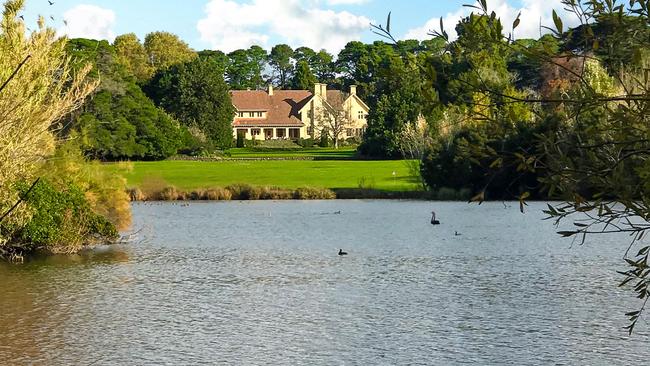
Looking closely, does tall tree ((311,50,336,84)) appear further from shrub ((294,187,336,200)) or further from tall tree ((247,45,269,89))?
shrub ((294,187,336,200))

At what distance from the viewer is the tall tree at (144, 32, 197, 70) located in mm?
143875

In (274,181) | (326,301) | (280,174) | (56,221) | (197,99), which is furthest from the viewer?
(197,99)

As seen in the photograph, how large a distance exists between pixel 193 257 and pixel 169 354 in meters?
17.7

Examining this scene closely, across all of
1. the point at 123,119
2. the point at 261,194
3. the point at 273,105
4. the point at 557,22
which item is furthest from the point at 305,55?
the point at 557,22

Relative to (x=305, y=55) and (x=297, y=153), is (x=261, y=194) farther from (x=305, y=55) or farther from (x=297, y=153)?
(x=305, y=55)

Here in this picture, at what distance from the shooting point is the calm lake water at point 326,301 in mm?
Answer: 20125

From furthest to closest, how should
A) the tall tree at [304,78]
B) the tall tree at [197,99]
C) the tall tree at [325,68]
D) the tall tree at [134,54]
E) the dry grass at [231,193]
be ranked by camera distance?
the tall tree at [325,68], the tall tree at [304,78], the tall tree at [134,54], the tall tree at [197,99], the dry grass at [231,193]

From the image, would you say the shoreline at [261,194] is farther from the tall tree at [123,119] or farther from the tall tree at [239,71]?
the tall tree at [239,71]

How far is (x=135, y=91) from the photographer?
318ft

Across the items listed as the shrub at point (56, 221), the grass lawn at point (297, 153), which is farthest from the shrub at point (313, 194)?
the grass lawn at point (297, 153)

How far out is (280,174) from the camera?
267 ft

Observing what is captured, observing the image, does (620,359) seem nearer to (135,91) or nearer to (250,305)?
(250,305)

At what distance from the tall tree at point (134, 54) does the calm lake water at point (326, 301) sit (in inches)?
3486

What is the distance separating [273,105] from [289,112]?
2.96 meters
